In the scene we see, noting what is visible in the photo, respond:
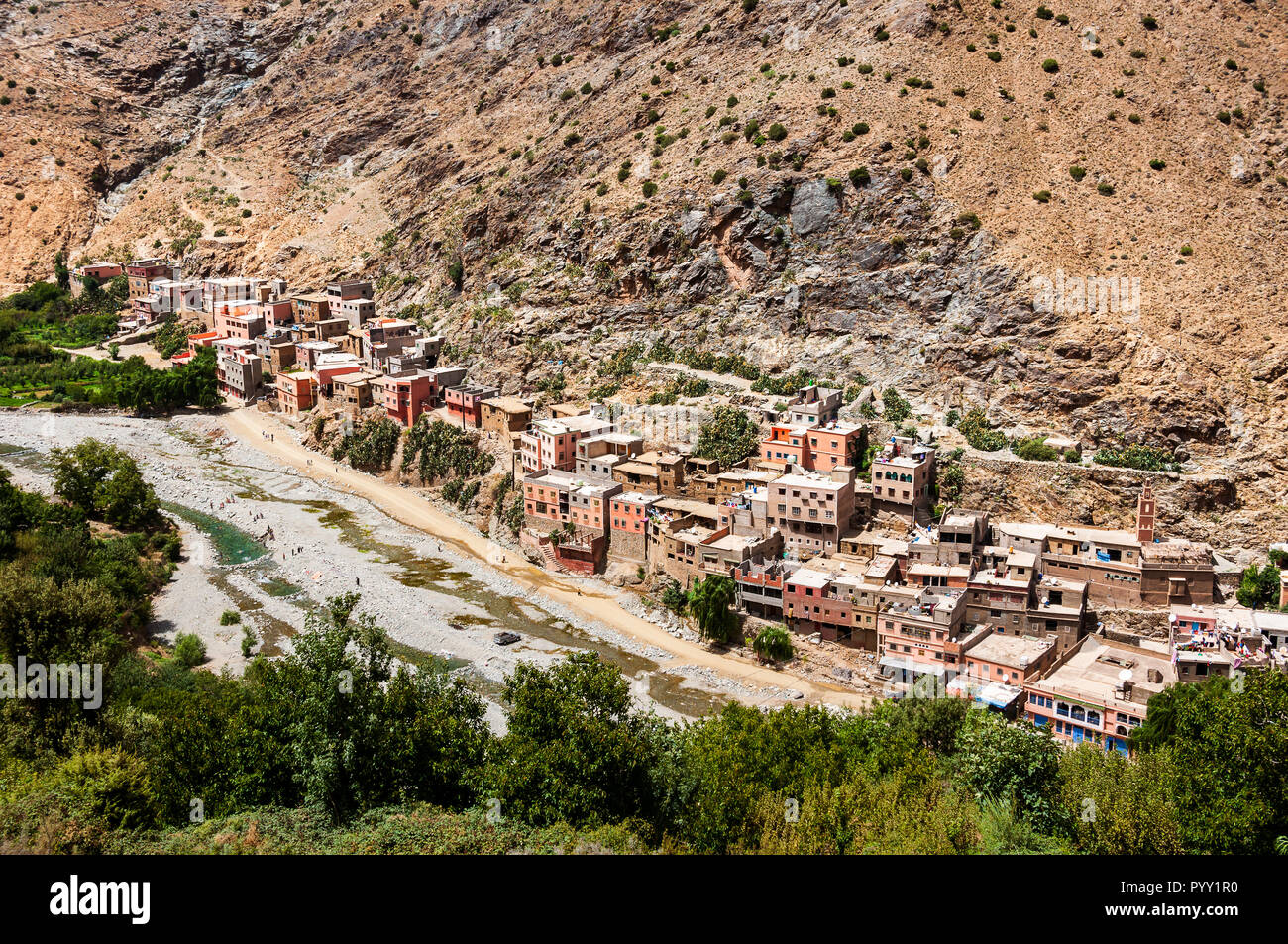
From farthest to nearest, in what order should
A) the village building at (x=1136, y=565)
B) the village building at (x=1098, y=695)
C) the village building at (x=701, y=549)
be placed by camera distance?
the village building at (x=701, y=549) → the village building at (x=1136, y=565) → the village building at (x=1098, y=695)

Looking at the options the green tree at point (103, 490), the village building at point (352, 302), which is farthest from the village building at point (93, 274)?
the green tree at point (103, 490)

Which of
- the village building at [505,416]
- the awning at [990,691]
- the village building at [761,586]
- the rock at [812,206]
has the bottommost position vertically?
the awning at [990,691]

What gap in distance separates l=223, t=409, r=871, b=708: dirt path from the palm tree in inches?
27.6

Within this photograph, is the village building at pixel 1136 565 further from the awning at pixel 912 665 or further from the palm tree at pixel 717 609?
the palm tree at pixel 717 609

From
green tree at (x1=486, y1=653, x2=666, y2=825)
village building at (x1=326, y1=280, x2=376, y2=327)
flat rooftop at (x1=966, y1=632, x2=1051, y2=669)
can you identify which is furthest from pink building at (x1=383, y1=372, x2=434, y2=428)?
green tree at (x1=486, y1=653, x2=666, y2=825)

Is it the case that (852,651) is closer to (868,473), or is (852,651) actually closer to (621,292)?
(868,473)

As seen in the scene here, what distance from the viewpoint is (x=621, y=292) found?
2206 inches

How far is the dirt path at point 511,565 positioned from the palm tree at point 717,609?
2.30ft

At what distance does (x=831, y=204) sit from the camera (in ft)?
172

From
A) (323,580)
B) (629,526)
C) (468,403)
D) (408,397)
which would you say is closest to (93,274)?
(408,397)

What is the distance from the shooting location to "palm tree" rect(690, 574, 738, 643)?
35094mm

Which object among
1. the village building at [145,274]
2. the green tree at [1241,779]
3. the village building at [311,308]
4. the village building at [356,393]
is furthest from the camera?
the village building at [145,274]

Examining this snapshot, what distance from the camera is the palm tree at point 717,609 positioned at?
35094 mm

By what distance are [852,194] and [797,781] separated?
38516 millimetres
